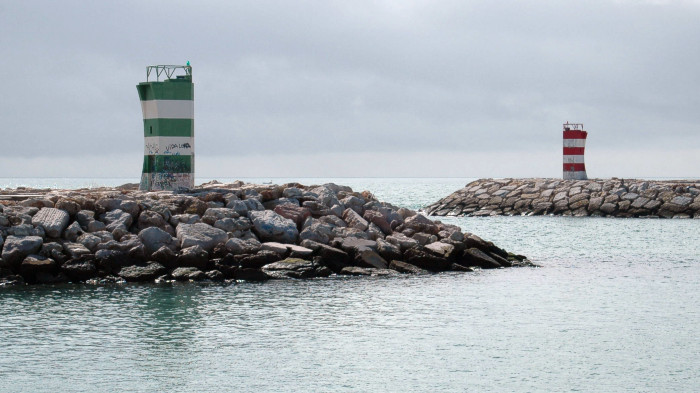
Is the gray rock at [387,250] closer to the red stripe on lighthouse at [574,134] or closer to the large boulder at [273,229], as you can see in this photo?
the large boulder at [273,229]

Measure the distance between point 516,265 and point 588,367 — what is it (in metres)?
11.9

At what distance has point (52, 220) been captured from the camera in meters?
Answer: 19.5

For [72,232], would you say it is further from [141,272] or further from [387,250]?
[387,250]

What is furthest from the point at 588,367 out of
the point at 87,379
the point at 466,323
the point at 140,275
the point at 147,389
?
the point at 140,275

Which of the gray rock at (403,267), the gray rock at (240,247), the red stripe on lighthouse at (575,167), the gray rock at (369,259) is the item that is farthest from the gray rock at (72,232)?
the red stripe on lighthouse at (575,167)

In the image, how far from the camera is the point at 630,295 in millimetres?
19500

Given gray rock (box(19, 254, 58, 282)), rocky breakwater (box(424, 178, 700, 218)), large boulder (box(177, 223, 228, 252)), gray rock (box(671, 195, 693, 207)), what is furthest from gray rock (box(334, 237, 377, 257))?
gray rock (box(671, 195, 693, 207))

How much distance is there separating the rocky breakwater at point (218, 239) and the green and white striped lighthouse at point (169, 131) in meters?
0.92

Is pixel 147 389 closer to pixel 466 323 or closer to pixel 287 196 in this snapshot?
pixel 466 323

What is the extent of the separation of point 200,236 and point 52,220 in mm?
3206

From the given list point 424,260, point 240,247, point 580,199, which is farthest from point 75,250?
point 580,199

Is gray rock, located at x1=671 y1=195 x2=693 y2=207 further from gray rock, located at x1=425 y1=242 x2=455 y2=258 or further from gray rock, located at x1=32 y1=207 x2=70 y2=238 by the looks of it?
gray rock, located at x1=32 y1=207 x2=70 y2=238

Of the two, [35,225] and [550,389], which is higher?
[35,225]

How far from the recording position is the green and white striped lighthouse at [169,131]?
2430cm
